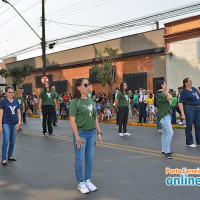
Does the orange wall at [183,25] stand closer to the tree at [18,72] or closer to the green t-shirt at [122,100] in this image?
the green t-shirt at [122,100]

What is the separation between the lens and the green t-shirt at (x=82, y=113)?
4457 mm

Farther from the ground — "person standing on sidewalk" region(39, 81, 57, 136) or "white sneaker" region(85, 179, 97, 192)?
"person standing on sidewalk" region(39, 81, 57, 136)

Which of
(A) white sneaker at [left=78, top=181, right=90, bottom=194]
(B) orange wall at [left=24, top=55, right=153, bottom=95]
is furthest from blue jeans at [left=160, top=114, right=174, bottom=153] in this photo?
(B) orange wall at [left=24, top=55, right=153, bottom=95]

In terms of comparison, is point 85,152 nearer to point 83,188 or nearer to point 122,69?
point 83,188

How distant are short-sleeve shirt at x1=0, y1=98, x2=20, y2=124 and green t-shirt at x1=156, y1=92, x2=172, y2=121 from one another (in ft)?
11.2

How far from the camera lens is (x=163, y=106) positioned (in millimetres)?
7051

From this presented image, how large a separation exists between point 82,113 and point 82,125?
185mm

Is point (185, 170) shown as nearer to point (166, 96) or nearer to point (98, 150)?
point (166, 96)

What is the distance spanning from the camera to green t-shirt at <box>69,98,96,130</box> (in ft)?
14.6

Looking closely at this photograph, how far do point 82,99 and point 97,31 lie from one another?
19.4m

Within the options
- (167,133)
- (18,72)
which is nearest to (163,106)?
(167,133)

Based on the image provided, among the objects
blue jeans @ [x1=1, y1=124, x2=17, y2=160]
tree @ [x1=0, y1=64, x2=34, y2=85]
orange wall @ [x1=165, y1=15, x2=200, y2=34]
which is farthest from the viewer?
tree @ [x1=0, y1=64, x2=34, y2=85]

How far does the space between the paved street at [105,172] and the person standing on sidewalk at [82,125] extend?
42cm

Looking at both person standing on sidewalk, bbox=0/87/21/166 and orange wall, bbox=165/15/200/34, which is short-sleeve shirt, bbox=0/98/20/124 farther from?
orange wall, bbox=165/15/200/34
